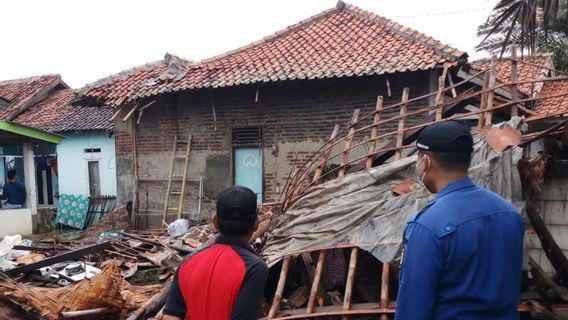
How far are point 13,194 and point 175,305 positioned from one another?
1165 cm

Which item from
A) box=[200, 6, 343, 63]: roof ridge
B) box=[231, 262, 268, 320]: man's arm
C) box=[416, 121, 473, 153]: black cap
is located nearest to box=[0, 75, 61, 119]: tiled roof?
box=[200, 6, 343, 63]: roof ridge

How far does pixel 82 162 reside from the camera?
16703 mm

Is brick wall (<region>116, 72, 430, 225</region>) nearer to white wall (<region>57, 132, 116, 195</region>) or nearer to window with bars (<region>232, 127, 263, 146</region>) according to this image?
window with bars (<region>232, 127, 263, 146</region>)

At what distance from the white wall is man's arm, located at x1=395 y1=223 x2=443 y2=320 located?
608 inches

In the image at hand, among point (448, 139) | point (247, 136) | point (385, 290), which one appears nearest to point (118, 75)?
point (247, 136)

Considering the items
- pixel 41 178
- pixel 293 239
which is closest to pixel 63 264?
pixel 293 239

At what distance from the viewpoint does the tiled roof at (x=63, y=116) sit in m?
16.7

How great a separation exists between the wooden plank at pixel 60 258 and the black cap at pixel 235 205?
5526 millimetres

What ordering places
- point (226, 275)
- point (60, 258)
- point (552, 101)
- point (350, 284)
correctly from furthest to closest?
point (552, 101) < point (60, 258) < point (350, 284) < point (226, 275)

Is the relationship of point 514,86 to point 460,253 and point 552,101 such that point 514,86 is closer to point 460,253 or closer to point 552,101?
point 460,253

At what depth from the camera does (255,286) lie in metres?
1.94

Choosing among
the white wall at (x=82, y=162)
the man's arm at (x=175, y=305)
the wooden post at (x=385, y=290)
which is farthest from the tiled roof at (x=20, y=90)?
the man's arm at (x=175, y=305)

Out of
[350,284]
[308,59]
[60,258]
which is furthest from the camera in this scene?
[308,59]

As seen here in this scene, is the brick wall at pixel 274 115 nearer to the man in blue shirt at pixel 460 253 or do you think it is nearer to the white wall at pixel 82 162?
the white wall at pixel 82 162
